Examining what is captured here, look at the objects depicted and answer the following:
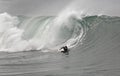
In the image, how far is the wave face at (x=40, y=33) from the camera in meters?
23.1

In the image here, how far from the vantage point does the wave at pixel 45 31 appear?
23.1m

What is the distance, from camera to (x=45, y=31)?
25797mm

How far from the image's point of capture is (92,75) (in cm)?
1320

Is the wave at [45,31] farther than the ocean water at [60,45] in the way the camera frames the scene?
Yes

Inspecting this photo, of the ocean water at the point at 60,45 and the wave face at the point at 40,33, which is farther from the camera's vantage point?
the wave face at the point at 40,33

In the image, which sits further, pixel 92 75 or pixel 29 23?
pixel 29 23

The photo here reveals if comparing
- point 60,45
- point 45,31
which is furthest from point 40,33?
point 60,45

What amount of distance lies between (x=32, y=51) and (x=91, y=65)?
6.66 metres

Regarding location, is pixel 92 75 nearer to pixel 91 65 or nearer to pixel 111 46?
pixel 91 65

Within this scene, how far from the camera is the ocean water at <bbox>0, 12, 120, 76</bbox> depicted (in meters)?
14.9

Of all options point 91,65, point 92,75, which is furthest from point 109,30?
point 92,75

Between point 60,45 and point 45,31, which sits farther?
point 45,31

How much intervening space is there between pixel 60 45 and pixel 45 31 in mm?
3520

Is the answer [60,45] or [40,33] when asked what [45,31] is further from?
[60,45]
